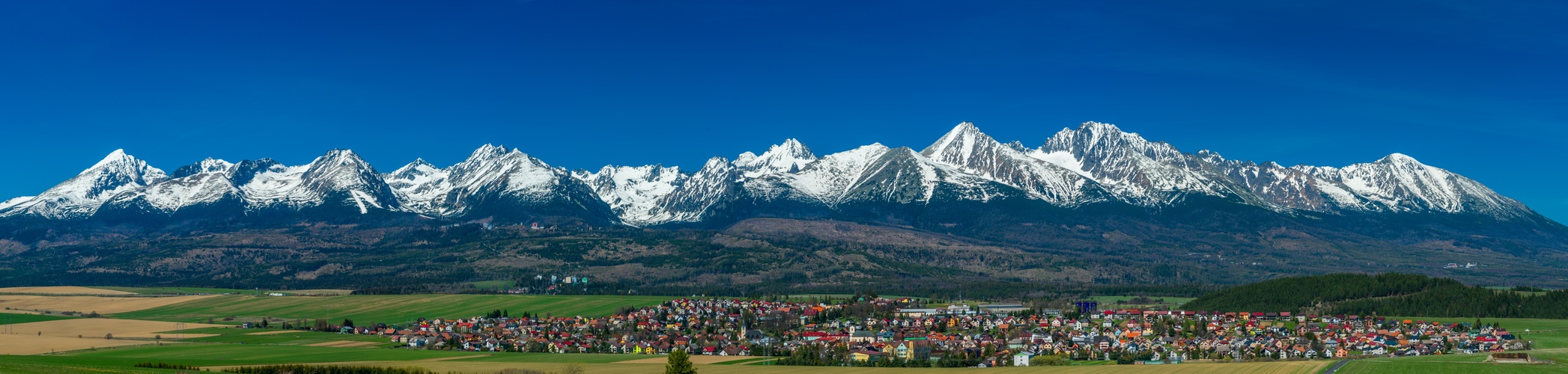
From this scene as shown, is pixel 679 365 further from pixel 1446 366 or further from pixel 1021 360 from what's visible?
pixel 1446 366

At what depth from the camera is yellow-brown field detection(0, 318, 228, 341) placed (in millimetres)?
168250

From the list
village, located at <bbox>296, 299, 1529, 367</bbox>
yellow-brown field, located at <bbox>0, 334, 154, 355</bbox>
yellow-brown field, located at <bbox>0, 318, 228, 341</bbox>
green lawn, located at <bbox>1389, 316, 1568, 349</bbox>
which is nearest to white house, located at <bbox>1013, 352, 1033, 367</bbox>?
village, located at <bbox>296, 299, 1529, 367</bbox>

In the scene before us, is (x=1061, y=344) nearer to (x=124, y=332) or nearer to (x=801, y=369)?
(x=801, y=369)

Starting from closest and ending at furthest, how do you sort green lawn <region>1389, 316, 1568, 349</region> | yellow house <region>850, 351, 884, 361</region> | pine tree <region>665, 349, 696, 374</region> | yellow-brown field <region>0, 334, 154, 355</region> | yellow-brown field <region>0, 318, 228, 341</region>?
pine tree <region>665, 349, 696, 374</region> < yellow-brown field <region>0, 334, 154, 355</region> < yellow house <region>850, 351, 884, 361</region> < green lawn <region>1389, 316, 1568, 349</region> < yellow-brown field <region>0, 318, 228, 341</region>

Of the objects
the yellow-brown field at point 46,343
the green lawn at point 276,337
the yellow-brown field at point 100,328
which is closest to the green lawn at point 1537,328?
the green lawn at point 276,337

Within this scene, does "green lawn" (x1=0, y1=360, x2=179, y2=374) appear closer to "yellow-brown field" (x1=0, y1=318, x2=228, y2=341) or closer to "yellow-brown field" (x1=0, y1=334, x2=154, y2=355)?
"yellow-brown field" (x1=0, y1=334, x2=154, y2=355)

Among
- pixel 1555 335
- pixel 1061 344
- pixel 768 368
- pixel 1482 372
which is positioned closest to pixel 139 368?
pixel 768 368

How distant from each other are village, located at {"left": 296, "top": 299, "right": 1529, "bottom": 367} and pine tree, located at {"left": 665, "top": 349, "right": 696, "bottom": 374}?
2512 cm

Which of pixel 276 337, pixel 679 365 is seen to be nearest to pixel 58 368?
pixel 679 365

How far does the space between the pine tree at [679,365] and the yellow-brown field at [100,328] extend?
277 feet

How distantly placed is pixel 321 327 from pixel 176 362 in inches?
2719

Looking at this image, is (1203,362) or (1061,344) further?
(1061,344)

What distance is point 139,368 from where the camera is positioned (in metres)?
110

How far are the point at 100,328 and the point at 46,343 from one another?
3609 cm
